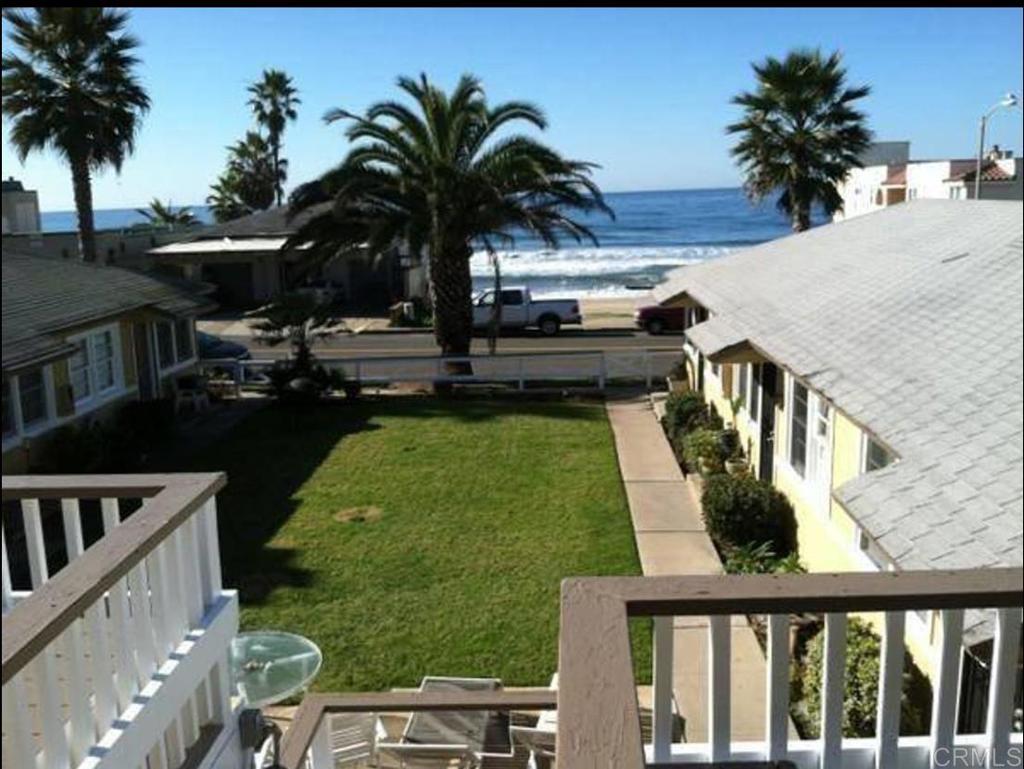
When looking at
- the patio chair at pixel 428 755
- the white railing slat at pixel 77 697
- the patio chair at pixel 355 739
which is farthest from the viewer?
the patio chair at pixel 355 739

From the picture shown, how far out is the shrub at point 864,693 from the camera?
24.4 feet

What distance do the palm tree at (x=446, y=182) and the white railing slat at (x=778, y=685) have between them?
19613 mm

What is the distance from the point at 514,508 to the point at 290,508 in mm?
3441

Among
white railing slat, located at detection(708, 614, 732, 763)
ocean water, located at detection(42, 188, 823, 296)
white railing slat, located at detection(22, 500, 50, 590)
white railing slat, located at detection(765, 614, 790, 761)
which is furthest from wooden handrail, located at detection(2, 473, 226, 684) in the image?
ocean water, located at detection(42, 188, 823, 296)

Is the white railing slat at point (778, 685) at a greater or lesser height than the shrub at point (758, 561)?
greater

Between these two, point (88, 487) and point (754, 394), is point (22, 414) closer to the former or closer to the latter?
point (754, 394)

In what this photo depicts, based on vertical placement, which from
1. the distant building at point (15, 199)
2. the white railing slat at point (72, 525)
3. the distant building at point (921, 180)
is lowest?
the white railing slat at point (72, 525)

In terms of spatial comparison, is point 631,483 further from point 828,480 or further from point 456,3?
point 456,3

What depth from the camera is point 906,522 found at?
19.7 ft

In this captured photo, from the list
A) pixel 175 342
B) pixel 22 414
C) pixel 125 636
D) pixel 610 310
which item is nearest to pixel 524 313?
pixel 610 310

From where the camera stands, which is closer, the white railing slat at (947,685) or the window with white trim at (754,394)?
the white railing slat at (947,685)

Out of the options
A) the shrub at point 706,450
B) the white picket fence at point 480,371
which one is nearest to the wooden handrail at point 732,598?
the shrub at point 706,450

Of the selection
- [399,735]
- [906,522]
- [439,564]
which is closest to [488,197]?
[439,564]

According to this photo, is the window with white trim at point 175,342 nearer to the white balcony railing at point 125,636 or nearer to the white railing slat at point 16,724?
the white balcony railing at point 125,636
